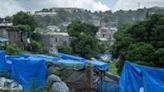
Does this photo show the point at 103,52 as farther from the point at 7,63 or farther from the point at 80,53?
the point at 7,63

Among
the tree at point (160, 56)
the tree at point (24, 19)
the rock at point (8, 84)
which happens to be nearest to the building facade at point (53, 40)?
the tree at point (24, 19)

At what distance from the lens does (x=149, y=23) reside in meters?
19.7

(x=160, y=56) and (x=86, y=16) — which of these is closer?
(x=160, y=56)

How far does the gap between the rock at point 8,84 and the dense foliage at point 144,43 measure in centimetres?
574

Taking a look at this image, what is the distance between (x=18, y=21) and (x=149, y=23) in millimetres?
32724

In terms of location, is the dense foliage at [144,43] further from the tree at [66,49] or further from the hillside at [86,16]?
the hillside at [86,16]

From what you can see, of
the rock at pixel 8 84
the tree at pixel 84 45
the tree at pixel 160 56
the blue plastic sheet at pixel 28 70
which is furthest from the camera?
the tree at pixel 84 45

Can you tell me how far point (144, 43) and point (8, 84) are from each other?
6.94m

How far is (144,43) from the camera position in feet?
61.3

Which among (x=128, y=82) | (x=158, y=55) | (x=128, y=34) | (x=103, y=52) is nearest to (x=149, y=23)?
(x=128, y=34)

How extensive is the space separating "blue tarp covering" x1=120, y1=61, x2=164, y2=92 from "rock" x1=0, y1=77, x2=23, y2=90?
4.44m

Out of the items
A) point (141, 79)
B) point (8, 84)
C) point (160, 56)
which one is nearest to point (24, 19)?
point (160, 56)

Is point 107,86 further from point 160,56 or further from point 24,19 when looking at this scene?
point 24,19

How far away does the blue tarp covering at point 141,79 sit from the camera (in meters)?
10.1
